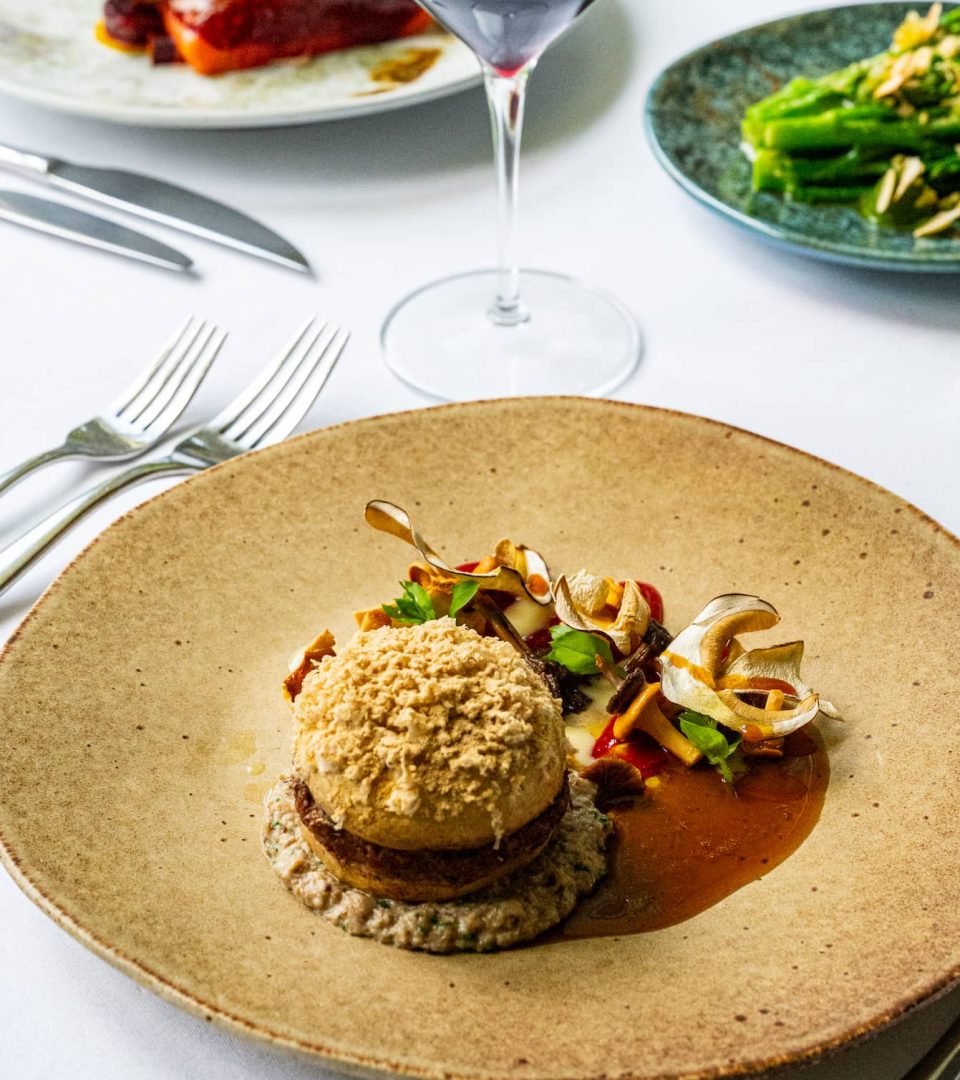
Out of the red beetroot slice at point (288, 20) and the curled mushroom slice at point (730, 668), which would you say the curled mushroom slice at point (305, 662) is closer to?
the curled mushroom slice at point (730, 668)

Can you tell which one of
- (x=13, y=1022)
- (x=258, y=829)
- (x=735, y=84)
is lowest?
(x=13, y=1022)

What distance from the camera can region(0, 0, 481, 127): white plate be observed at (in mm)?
2705

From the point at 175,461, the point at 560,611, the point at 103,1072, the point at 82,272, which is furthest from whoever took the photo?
the point at 82,272

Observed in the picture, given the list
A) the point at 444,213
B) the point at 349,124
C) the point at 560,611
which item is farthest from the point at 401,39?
the point at 560,611

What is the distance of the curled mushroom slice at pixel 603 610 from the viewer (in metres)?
1.61

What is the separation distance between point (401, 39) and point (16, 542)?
5.65 ft

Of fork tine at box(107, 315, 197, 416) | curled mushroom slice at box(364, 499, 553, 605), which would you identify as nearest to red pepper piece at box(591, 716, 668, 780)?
curled mushroom slice at box(364, 499, 553, 605)

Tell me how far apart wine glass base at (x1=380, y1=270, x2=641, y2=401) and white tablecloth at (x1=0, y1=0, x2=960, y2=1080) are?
5cm

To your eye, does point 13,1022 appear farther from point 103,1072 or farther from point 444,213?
point 444,213

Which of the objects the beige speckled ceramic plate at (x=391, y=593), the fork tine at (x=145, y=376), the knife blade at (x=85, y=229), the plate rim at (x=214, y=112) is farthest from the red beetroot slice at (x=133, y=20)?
the beige speckled ceramic plate at (x=391, y=593)

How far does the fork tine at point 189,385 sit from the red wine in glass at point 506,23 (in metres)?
0.66

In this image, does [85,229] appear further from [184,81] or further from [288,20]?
[288,20]

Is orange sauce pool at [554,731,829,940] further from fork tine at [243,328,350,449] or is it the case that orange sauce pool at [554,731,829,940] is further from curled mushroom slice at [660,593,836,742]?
fork tine at [243,328,350,449]

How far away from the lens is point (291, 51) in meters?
2.99
